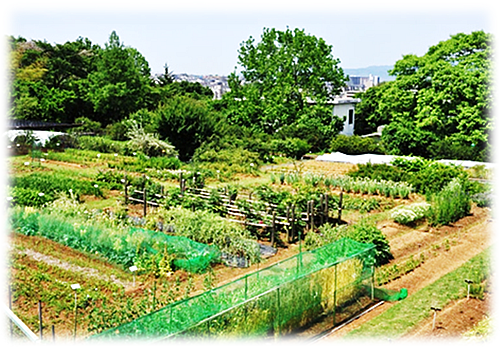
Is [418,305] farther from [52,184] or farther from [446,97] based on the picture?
[446,97]

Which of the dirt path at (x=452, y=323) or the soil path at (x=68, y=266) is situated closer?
the dirt path at (x=452, y=323)

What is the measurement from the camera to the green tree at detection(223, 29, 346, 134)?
1243 inches

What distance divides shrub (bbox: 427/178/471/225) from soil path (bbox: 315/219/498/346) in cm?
56

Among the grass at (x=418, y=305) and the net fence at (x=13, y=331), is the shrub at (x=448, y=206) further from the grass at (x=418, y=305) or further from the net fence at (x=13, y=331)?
the net fence at (x=13, y=331)

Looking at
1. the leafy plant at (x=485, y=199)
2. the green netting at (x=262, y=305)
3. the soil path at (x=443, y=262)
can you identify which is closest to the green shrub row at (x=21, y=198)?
the green netting at (x=262, y=305)

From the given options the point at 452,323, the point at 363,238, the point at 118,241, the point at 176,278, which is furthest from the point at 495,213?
the point at 118,241

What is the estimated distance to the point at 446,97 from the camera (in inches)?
1032

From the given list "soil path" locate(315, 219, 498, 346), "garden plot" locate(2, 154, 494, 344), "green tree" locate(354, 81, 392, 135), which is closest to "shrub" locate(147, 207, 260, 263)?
"garden plot" locate(2, 154, 494, 344)

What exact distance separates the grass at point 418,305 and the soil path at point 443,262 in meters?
0.13

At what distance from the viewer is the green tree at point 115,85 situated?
3669 centimetres

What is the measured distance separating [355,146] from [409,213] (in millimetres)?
14265

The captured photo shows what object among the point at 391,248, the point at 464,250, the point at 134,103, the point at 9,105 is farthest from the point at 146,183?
the point at 134,103

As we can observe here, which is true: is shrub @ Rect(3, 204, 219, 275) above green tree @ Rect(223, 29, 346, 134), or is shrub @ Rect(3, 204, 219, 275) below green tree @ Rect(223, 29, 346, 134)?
below

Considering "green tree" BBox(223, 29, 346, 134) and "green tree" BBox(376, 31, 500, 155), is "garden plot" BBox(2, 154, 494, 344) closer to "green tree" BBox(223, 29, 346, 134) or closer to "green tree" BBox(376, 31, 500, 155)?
"green tree" BBox(376, 31, 500, 155)
